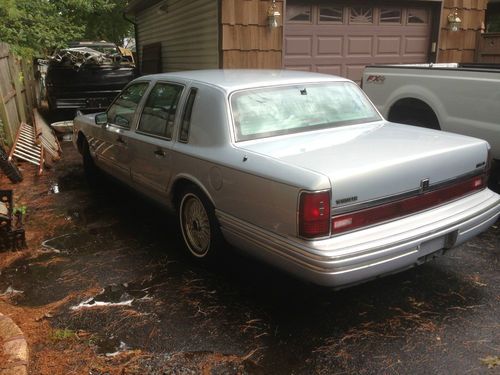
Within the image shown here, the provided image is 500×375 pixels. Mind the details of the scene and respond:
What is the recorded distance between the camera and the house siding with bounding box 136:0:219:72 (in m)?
9.59

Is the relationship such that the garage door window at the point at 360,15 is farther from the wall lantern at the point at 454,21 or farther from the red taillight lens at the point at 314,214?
the red taillight lens at the point at 314,214

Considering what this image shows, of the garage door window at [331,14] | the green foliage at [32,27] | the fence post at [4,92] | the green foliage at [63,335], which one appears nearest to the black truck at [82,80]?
the green foliage at [32,27]

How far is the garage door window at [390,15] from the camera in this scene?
1031 cm

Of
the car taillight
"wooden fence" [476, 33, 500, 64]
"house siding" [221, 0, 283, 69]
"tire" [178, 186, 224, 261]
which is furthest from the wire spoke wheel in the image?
"wooden fence" [476, 33, 500, 64]

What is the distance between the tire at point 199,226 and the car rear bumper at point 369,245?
0.69 feet

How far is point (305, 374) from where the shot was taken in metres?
2.78

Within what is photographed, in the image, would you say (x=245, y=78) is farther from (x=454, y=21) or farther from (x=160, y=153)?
(x=454, y=21)

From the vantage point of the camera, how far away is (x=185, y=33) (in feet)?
37.3

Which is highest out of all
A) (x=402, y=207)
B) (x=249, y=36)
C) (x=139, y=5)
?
(x=139, y=5)

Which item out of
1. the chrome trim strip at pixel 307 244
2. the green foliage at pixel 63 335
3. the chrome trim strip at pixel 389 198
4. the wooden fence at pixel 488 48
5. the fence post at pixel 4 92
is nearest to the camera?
the chrome trim strip at pixel 307 244

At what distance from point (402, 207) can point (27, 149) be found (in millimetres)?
7052

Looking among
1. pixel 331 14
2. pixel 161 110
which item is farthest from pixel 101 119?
pixel 331 14

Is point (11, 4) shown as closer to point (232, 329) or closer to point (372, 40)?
point (232, 329)

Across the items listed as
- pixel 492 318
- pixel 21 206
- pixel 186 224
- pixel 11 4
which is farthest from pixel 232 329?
pixel 11 4
